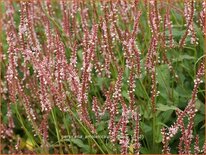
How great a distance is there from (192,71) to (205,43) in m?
0.25

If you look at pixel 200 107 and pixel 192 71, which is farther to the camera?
pixel 192 71

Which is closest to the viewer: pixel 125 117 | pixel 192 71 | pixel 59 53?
pixel 125 117

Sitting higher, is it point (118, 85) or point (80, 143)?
point (118, 85)

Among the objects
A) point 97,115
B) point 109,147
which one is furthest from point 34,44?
point 109,147

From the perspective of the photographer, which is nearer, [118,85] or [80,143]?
[118,85]

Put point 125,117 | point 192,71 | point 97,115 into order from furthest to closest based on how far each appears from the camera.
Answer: point 192,71 → point 97,115 → point 125,117

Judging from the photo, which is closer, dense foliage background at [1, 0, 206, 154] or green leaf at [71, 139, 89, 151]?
dense foliage background at [1, 0, 206, 154]

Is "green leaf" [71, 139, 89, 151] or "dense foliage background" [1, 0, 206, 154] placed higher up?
"dense foliage background" [1, 0, 206, 154]

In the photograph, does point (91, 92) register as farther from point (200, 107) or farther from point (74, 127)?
point (200, 107)

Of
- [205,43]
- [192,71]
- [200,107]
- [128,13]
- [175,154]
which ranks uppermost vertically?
[128,13]

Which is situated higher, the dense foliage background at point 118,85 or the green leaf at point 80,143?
the dense foliage background at point 118,85

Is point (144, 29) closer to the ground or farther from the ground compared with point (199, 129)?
farther from the ground

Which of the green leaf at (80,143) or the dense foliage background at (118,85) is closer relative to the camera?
the dense foliage background at (118,85)

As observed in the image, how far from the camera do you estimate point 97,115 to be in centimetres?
265
